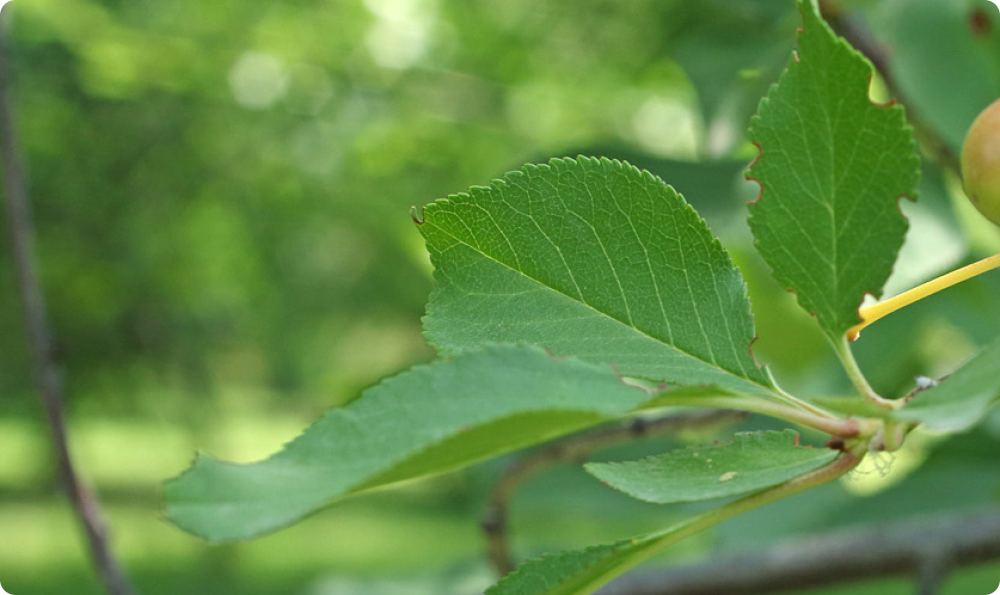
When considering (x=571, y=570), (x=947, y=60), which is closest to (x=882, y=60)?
(x=947, y=60)

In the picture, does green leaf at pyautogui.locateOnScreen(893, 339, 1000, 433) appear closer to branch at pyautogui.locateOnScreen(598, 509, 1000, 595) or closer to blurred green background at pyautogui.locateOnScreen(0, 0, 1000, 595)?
blurred green background at pyautogui.locateOnScreen(0, 0, 1000, 595)

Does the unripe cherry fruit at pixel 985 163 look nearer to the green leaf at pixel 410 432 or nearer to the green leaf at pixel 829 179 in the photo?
the green leaf at pixel 829 179

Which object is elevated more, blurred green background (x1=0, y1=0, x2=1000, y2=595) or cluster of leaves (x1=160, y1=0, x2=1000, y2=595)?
blurred green background (x1=0, y1=0, x2=1000, y2=595)

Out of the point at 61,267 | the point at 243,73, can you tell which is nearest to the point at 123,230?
the point at 61,267

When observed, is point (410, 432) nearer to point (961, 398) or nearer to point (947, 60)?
point (961, 398)

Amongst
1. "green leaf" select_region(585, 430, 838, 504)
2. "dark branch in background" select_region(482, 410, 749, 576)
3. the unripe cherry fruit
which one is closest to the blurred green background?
"dark branch in background" select_region(482, 410, 749, 576)

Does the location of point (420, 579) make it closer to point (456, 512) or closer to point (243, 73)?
point (243, 73)
